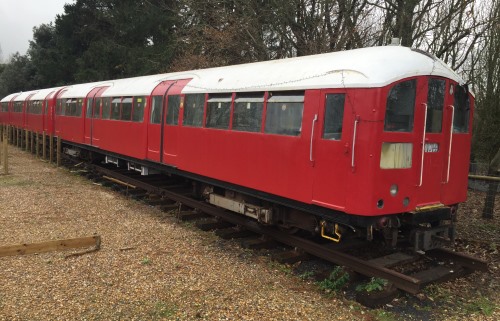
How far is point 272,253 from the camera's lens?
6.81 metres

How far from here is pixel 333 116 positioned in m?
5.23

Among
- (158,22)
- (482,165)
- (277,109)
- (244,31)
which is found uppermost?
(158,22)

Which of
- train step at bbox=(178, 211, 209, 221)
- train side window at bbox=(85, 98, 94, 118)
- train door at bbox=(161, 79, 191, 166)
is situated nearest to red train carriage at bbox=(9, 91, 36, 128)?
train side window at bbox=(85, 98, 94, 118)

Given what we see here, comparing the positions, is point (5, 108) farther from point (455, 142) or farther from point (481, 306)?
point (481, 306)

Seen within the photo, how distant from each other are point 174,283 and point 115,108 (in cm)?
756

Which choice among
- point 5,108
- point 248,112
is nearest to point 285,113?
point 248,112

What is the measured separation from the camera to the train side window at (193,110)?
26.2 feet

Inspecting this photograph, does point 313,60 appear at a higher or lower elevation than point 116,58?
lower

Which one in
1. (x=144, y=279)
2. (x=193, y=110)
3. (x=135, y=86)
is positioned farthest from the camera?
(x=135, y=86)

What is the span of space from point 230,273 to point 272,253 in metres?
1.11

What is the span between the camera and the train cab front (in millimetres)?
5016

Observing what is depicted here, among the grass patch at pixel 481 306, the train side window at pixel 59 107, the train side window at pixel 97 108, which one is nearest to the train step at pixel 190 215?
the grass patch at pixel 481 306

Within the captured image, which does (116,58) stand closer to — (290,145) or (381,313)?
(290,145)

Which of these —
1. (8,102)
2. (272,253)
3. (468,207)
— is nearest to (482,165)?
(468,207)
